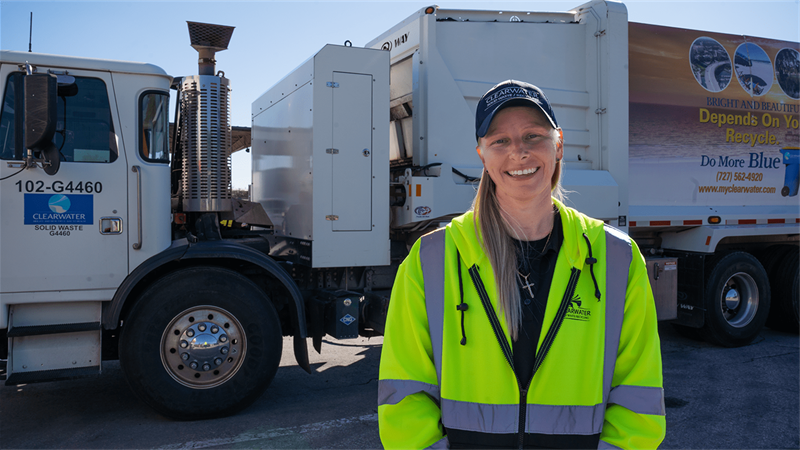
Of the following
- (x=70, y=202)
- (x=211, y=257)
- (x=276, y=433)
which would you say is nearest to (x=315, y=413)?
(x=276, y=433)

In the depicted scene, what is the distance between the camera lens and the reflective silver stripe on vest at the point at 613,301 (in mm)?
1529

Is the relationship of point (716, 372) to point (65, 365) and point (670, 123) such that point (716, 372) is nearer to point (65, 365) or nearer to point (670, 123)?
point (670, 123)

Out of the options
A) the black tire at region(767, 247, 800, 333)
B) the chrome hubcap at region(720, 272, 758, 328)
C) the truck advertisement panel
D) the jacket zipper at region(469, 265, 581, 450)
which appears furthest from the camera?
the black tire at region(767, 247, 800, 333)

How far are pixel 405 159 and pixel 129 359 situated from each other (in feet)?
9.12

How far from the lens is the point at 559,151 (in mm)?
1747

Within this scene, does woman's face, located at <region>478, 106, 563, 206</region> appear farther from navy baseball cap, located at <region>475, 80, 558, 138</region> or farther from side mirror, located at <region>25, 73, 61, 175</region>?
side mirror, located at <region>25, 73, 61, 175</region>

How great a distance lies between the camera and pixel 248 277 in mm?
4445

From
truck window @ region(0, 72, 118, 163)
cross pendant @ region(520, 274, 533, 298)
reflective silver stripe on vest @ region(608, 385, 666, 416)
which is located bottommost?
reflective silver stripe on vest @ region(608, 385, 666, 416)

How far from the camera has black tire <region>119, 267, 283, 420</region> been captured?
12.7 feet

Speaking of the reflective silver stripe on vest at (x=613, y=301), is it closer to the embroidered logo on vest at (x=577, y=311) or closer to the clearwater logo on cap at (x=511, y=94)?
the embroidered logo on vest at (x=577, y=311)

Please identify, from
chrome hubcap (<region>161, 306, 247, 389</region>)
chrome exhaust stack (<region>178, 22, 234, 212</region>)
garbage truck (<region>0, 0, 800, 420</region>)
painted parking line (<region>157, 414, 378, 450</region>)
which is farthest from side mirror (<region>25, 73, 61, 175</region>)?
painted parking line (<region>157, 414, 378, 450</region>)

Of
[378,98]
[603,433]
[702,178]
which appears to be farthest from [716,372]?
[603,433]

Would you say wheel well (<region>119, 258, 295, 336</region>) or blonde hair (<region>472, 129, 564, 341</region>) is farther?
wheel well (<region>119, 258, 295, 336</region>)

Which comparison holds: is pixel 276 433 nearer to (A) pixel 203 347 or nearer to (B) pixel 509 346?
(A) pixel 203 347
